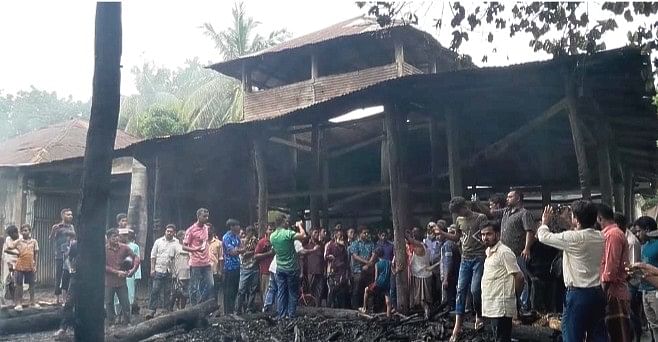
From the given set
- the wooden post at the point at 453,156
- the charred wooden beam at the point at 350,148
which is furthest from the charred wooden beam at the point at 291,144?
the wooden post at the point at 453,156

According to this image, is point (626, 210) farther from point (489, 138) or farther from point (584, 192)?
point (584, 192)

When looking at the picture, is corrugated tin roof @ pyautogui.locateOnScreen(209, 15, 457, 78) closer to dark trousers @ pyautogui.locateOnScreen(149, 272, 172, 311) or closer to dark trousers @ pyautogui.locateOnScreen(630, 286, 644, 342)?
dark trousers @ pyautogui.locateOnScreen(149, 272, 172, 311)

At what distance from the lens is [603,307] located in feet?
19.1

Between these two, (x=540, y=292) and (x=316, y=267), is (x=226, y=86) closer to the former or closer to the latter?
(x=316, y=267)

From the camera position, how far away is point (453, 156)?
33.9ft

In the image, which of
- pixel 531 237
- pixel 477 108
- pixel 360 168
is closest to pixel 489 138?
pixel 477 108

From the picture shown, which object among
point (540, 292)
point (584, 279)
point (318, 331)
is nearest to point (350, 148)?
point (318, 331)

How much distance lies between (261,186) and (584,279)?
777 cm

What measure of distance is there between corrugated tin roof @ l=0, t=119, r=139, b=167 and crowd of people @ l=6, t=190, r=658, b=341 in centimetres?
636

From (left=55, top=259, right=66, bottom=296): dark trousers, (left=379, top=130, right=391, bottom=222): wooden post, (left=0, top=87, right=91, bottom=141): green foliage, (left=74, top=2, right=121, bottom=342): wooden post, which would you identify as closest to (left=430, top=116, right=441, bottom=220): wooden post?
(left=379, top=130, right=391, bottom=222): wooden post

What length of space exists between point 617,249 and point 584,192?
10.7 ft

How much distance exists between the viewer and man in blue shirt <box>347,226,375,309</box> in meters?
11.3

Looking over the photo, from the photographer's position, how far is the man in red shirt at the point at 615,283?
227 inches

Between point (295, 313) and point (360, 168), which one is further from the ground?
point (360, 168)
